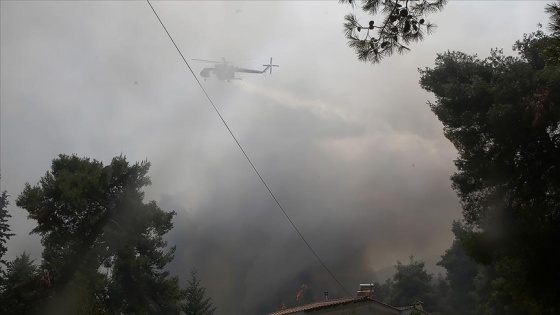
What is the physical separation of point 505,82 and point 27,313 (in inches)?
1183

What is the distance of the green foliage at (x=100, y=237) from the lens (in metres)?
29.2

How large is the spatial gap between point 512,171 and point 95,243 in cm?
2683

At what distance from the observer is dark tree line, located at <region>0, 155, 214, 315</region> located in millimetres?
28812

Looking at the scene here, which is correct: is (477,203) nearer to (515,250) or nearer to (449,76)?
(515,250)

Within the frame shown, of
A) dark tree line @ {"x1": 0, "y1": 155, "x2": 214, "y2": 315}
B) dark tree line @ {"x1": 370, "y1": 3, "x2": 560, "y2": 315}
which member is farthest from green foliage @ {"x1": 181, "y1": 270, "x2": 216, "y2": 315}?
dark tree line @ {"x1": 370, "y1": 3, "x2": 560, "y2": 315}

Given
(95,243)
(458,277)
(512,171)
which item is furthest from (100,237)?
(458,277)

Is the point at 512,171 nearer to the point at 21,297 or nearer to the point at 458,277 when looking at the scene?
the point at 21,297

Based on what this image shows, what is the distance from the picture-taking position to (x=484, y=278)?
46.5 meters

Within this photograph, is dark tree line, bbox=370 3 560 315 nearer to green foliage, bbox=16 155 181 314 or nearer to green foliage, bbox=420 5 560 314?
green foliage, bbox=420 5 560 314

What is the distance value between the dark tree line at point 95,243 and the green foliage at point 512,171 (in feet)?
71.4

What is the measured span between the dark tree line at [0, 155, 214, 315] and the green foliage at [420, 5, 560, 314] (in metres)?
21.8

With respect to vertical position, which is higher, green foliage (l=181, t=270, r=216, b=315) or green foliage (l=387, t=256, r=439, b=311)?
green foliage (l=387, t=256, r=439, b=311)

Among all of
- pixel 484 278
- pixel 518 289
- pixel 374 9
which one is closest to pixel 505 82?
pixel 518 289

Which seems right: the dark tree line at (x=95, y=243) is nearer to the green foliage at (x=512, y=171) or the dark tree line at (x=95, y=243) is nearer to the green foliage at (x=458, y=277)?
the green foliage at (x=512, y=171)
